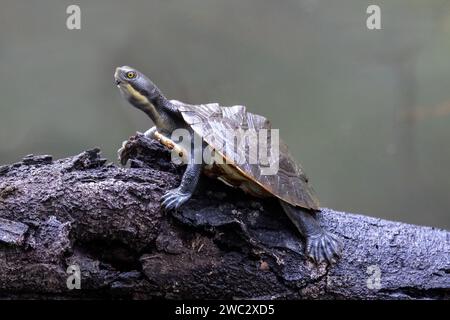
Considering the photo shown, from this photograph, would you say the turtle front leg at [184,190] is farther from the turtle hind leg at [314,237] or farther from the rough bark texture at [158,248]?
the turtle hind leg at [314,237]

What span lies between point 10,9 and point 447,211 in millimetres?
2434

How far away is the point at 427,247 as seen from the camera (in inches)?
45.2

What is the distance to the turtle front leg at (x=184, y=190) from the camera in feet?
3.32

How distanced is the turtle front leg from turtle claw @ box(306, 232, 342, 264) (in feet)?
1.02

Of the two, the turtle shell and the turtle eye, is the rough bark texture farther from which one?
the turtle eye

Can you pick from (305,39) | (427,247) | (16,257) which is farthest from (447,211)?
(16,257)

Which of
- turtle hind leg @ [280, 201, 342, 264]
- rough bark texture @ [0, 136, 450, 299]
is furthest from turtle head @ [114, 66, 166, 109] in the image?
turtle hind leg @ [280, 201, 342, 264]

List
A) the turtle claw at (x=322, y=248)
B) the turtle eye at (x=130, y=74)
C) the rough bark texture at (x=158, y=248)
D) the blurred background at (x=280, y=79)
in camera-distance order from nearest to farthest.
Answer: the rough bark texture at (x=158, y=248) < the turtle claw at (x=322, y=248) < the turtle eye at (x=130, y=74) < the blurred background at (x=280, y=79)

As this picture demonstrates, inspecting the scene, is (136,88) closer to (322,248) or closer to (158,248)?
(158,248)

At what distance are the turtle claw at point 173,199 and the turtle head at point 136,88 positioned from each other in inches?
12.0

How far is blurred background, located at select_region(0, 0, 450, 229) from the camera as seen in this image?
1.94m

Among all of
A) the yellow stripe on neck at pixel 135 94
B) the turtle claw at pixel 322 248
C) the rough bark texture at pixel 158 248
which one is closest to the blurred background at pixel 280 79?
the yellow stripe on neck at pixel 135 94

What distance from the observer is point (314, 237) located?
1.07 metres
